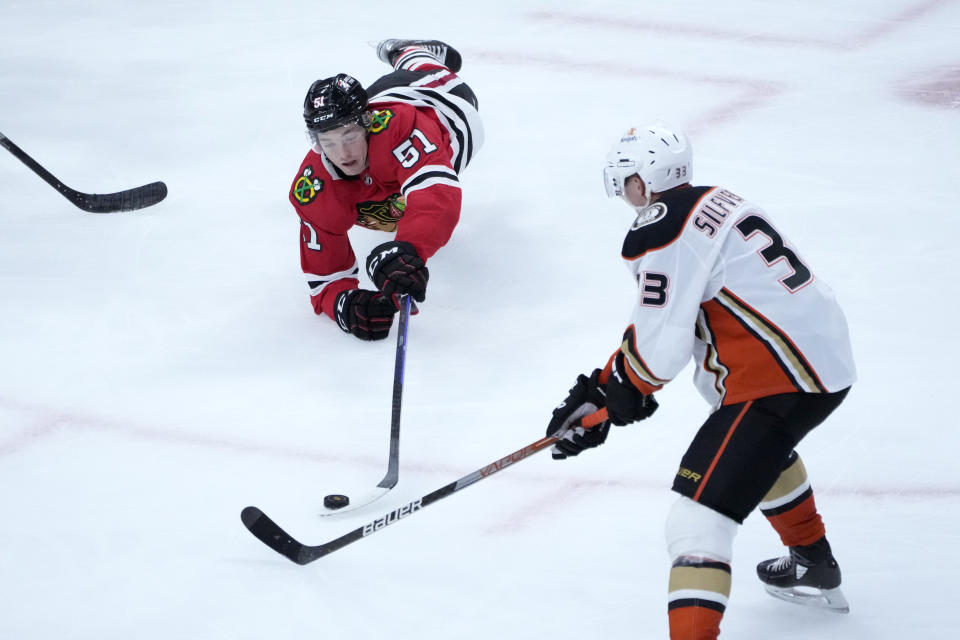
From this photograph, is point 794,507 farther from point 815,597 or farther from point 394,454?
point 394,454

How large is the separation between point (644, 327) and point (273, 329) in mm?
1781

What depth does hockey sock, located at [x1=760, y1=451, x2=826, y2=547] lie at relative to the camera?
88.4 inches

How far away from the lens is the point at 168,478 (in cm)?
284

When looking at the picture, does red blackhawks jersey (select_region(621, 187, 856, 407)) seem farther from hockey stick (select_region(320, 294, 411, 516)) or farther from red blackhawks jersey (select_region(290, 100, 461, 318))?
red blackhawks jersey (select_region(290, 100, 461, 318))

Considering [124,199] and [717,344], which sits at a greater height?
[717,344]

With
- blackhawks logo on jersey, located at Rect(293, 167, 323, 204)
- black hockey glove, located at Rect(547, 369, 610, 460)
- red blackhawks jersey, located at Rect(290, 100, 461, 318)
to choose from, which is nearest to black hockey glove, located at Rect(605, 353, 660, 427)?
black hockey glove, located at Rect(547, 369, 610, 460)

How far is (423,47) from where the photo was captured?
450 cm

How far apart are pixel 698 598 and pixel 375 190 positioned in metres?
1.91

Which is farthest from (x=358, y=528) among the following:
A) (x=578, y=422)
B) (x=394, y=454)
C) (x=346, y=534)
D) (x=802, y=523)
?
(x=802, y=523)

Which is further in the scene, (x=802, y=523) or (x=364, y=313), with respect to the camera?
(x=364, y=313)

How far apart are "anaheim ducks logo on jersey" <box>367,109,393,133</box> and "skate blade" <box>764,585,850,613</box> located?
1769mm

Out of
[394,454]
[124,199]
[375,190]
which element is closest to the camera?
[394,454]

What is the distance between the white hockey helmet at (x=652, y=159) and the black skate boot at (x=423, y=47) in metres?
2.50

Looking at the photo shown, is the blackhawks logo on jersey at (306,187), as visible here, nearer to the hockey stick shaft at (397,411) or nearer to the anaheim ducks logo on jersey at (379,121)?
the anaheim ducks logo on jersey at (379,121)
